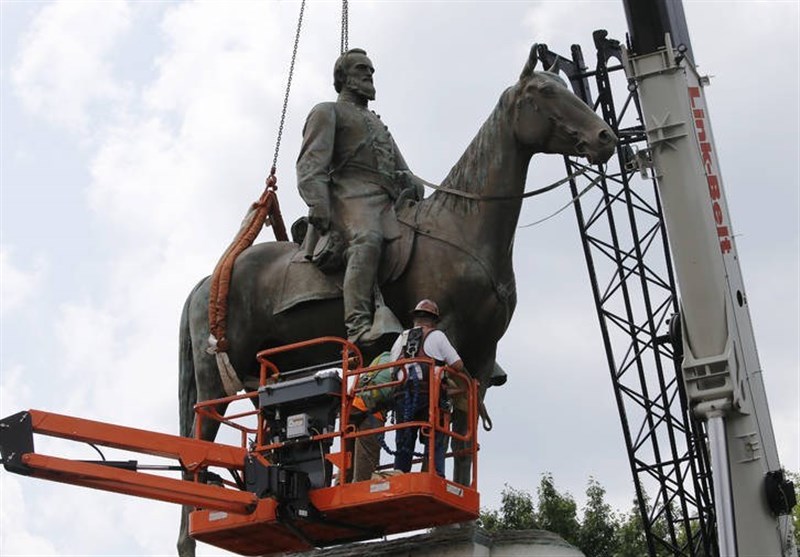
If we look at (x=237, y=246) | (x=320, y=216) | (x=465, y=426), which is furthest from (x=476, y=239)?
(x=237, y=246)

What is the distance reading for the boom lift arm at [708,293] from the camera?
14.4 metres

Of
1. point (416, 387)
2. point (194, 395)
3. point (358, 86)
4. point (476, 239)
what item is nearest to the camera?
point (416, 387)

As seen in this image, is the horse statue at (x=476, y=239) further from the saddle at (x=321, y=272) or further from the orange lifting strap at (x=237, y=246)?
the orange lifting strap at (x=237, y=246)

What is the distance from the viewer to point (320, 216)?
1437 cm

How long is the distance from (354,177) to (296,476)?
12.9 ft

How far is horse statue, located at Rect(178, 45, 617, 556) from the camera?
13.8 metres

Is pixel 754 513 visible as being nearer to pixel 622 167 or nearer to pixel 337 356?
pixel 337 356

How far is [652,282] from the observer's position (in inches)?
962

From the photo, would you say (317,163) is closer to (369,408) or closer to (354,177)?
(354,177)

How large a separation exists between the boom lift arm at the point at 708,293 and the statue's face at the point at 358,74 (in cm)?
288

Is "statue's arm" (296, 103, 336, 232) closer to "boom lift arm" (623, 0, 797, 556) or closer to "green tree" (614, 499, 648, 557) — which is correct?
"boom lift arm" (623, 0, 797, 556)

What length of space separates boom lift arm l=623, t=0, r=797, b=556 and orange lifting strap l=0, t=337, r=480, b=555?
9.70ft

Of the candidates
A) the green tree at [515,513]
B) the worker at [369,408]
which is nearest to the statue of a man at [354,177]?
the worker at [369,408]

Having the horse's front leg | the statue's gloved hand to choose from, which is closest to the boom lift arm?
the horse's front leg
